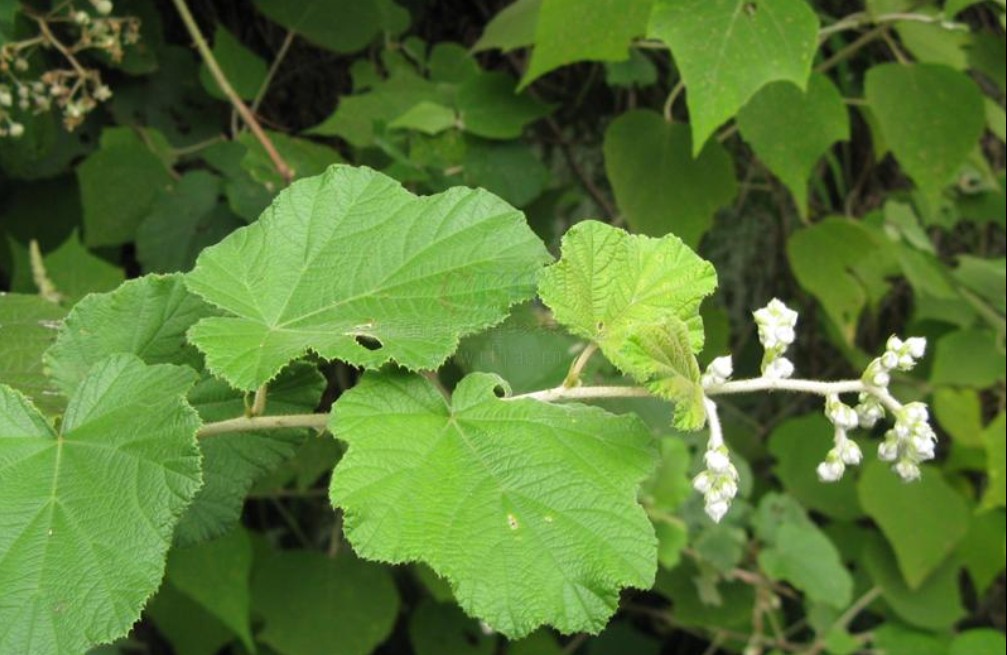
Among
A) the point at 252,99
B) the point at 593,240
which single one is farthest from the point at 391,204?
the point at 252,99

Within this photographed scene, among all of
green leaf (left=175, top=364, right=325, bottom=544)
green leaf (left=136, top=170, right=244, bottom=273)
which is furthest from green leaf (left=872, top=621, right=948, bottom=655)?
green leaf (left=175, top=364, right=325, bottom=544)

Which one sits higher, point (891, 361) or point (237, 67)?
point (891, 361)

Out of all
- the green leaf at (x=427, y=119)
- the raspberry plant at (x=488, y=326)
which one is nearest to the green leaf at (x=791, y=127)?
the raspberry plant at (x=488, y=326)

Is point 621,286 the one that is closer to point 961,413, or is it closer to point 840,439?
point 840,439

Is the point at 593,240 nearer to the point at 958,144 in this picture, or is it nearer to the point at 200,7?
the point at 958,144

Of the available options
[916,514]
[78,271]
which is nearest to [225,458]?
[78,271]

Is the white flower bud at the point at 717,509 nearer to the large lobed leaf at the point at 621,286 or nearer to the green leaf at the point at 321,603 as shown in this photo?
the large lobed leaf at the point at 621,286
